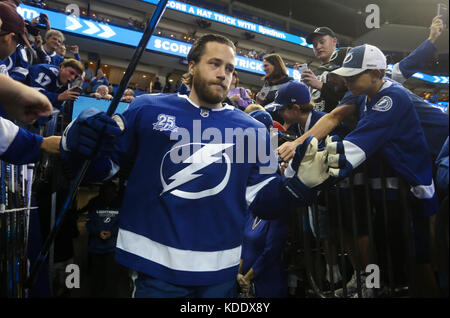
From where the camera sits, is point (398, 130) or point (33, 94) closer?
point (33, 94)

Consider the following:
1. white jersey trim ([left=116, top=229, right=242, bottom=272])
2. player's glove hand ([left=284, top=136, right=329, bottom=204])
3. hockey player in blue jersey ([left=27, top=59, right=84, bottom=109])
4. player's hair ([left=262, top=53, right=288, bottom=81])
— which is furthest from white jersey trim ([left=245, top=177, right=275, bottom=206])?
hockey player in blue jersey ([left=27, top=59, right=84, bottom=109])

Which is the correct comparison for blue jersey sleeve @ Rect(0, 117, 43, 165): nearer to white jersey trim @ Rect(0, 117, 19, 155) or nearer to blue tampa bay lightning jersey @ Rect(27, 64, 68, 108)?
white jersey trim @ Rect(0, 117, 19, 155)

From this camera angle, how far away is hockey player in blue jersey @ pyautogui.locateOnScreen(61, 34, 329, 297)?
1229mm

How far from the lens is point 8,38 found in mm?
1755

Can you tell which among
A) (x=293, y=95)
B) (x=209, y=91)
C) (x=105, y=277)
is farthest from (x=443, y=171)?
(x=105, y=277)

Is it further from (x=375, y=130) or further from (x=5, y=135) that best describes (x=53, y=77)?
(x=375, y=130)

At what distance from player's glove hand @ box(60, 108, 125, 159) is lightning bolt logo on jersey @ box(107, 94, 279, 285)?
20 cm

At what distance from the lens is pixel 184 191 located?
4.29 ft

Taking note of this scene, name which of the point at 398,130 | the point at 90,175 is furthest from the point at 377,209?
the point at 90,175

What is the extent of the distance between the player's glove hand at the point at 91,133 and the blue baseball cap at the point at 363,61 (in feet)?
4.42

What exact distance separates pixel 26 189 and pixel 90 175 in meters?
1.43

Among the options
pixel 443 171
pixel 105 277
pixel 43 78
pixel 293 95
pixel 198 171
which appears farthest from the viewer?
pixel 105 277

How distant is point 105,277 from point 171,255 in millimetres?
2549
